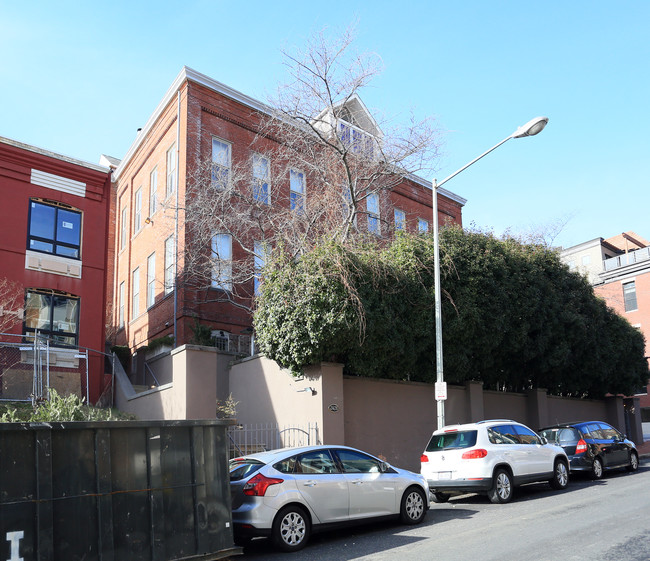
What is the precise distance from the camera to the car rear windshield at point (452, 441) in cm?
1270

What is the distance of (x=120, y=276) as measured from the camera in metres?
29.5

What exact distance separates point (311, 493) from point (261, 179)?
14.5 metres

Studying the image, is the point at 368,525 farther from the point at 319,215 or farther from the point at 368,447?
the point at 319,215

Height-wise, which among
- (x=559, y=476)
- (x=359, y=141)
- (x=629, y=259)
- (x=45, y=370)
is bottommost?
(x=559, y=476)

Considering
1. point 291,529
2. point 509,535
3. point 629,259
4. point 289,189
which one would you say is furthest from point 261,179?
point 629,259

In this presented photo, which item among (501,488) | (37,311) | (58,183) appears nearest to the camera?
(501,488)

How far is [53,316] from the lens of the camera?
64.6 feet

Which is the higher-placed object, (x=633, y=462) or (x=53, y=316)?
(x=53, y=316)

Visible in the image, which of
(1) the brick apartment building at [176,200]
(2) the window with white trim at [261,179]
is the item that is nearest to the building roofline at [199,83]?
(1) the brick apartment building at [176,200]

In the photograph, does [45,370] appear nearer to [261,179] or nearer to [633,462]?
[261,179]

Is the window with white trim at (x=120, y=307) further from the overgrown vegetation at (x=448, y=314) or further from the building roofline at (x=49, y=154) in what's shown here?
the overgrown vegetation at (x=448, y=314)

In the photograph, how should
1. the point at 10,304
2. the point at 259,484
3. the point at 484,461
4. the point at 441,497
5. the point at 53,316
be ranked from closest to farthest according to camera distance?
the point at 259,484
the point at 484,461
the point at 441,497
the point at 10,304
the point at 53,316

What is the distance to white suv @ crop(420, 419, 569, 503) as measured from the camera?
12.4 metres

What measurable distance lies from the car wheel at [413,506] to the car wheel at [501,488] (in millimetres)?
2140
